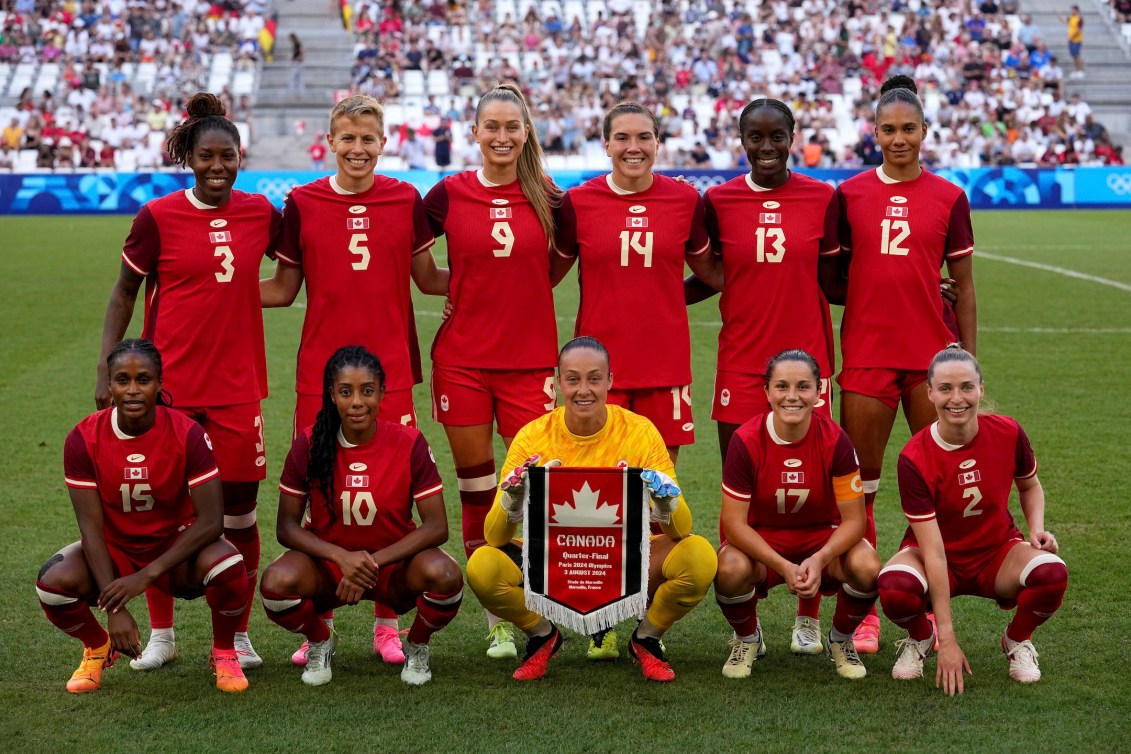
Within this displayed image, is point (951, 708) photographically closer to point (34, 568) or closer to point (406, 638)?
point (406, 638)

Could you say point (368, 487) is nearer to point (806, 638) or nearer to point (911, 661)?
point (806, 638)

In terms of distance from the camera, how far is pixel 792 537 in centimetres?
486

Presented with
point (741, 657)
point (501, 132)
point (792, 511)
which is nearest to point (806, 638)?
point (741, 657)

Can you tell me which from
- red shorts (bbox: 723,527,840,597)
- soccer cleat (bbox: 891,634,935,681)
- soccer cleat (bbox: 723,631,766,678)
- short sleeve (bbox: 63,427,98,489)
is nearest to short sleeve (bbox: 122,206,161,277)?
short sleeve (bbox: 63,427,98,489)

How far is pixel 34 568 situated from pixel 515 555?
237cm

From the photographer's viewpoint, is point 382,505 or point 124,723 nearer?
point 124,723

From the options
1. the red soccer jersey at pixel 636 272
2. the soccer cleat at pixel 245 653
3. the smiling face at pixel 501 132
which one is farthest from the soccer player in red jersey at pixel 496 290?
the soccer cleat at pixel 245 653

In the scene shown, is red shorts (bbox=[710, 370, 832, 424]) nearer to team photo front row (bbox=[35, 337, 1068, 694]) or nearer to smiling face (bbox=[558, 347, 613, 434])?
team photo front row (bbox=[35, 337, 1068, 694])

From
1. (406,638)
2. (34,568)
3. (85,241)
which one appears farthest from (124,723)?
(85,241)

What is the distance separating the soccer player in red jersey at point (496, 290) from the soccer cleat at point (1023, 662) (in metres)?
1.75

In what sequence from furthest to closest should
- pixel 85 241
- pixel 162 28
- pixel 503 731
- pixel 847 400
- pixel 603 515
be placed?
pixel 162 28 → pixel 85 241 → pixel 847 400 → pixel 603 515 → pixel 503 731

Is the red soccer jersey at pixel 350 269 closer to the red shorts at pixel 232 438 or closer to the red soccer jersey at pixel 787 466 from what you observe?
the red shorts at pixel 232 438

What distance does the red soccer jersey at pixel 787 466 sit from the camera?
474 centimetres

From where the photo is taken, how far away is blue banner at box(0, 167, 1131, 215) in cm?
2514
